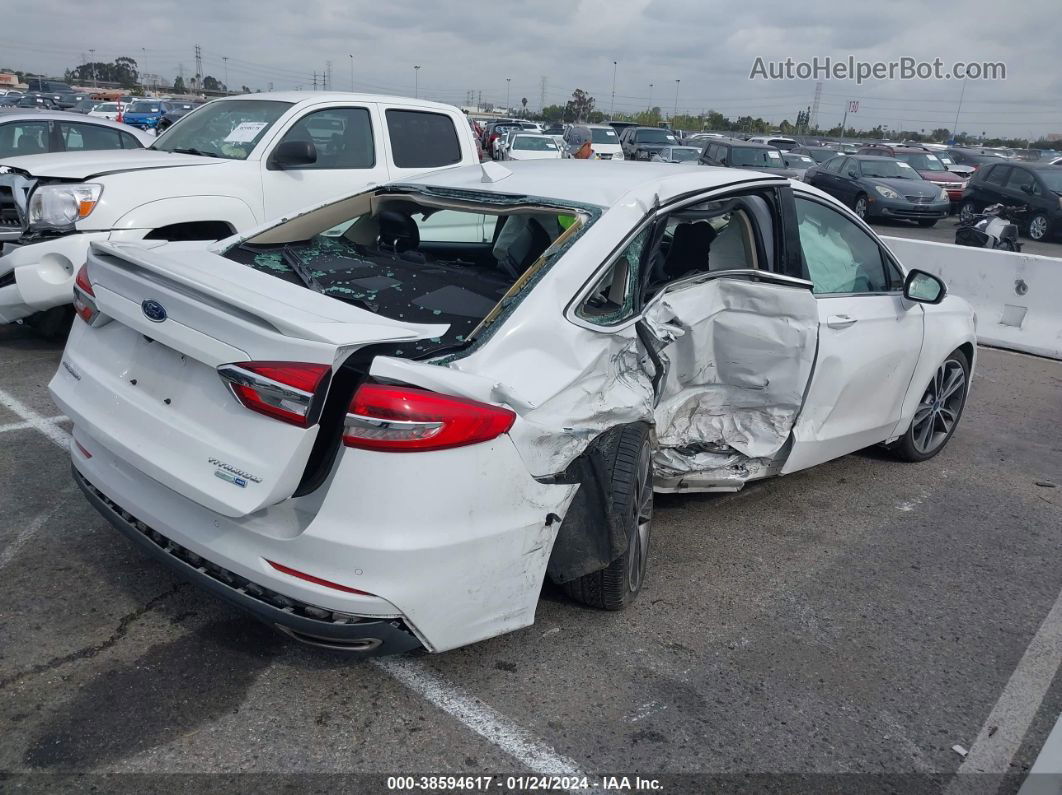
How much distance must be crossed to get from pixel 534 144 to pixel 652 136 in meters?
8.45

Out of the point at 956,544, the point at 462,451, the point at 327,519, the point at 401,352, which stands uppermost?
the point at 401,352

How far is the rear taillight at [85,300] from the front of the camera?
10.1ft

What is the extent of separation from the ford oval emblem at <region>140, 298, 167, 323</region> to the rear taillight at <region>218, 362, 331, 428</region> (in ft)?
1.22

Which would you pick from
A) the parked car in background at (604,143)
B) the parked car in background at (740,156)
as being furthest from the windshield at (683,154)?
the parked car in background at (740,156)

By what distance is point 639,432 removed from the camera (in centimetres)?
333

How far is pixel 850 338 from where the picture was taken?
4.29 m

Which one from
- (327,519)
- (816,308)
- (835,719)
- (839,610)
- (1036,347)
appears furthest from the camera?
(1036,347)

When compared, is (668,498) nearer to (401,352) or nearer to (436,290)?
(436,290)

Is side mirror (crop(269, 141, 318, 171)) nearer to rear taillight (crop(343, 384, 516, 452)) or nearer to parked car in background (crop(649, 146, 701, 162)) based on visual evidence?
rear taillight (crop(343, 384, 516, 452))

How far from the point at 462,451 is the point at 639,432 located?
1.02 m

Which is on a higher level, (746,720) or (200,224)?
(200,224)

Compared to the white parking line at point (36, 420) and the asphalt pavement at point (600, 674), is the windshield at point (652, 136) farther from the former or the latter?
the asphalt pavement at point (600, 674)

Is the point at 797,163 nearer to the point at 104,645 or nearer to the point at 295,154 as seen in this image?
the point at 295,154

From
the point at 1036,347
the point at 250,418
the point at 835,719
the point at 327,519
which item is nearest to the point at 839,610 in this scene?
the point at 835,719
